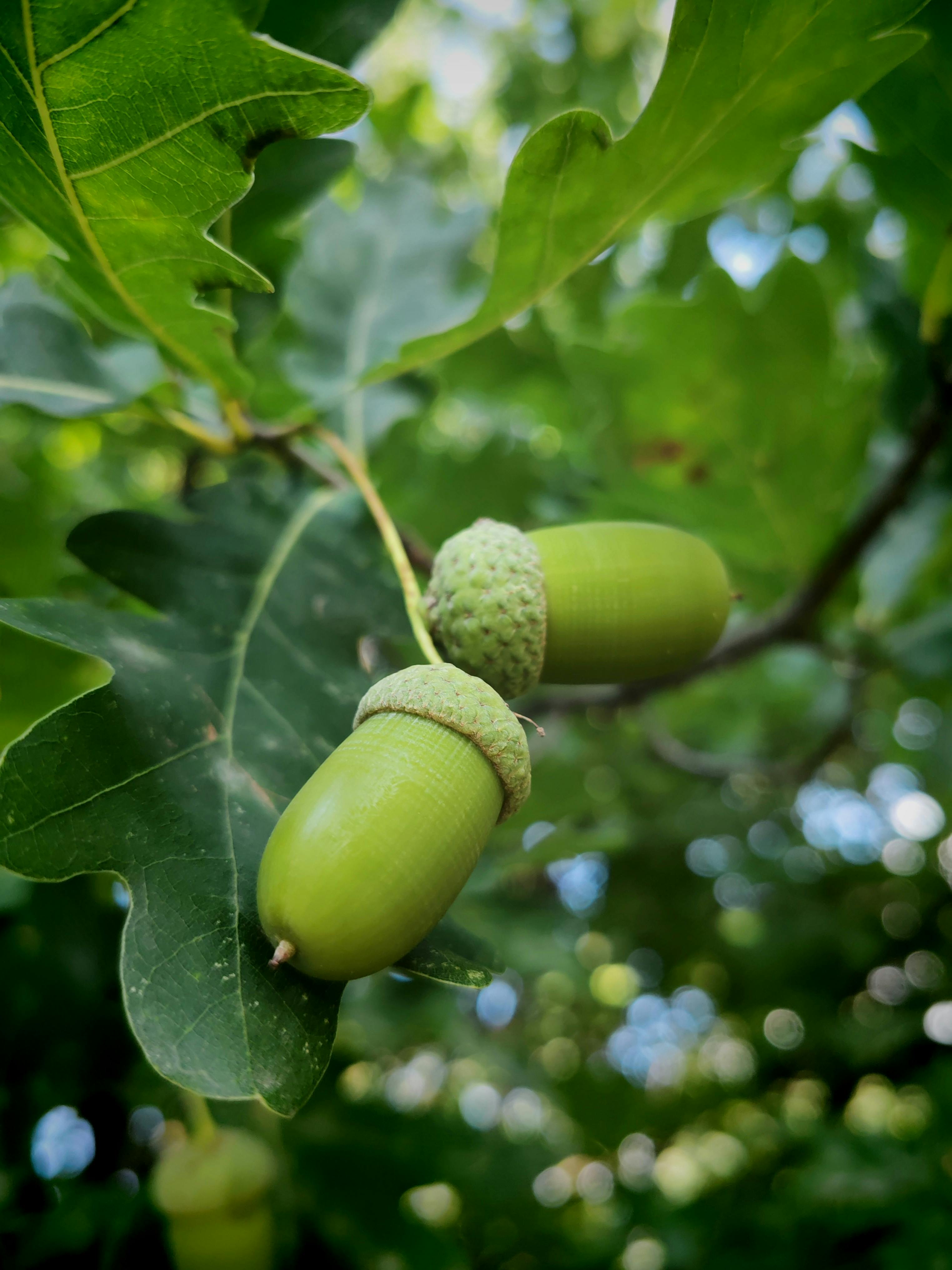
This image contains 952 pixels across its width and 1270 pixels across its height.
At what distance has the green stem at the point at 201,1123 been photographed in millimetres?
1530

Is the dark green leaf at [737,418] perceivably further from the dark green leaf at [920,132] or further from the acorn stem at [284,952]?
the acorn stem at [284,952]

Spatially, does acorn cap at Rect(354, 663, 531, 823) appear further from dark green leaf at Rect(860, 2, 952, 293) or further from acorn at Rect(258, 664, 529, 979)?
dark green leaf at Rect(860, 2, 952, 293)

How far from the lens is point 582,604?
92 cm

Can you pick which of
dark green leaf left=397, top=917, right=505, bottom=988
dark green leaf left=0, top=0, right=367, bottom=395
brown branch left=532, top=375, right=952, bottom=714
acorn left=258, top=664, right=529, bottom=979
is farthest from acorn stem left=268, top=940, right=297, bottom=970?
brown branch left=532, top=375, right=952, bottom=714

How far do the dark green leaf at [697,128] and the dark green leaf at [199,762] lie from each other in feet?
1.61

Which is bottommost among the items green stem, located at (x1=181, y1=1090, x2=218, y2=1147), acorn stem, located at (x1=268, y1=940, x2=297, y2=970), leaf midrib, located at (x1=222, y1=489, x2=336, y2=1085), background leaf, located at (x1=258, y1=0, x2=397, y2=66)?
green stem, located at (x1=181, y1=1090, x2=218, y2=1147)

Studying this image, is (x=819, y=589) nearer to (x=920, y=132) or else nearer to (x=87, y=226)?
(x=920, y=132)

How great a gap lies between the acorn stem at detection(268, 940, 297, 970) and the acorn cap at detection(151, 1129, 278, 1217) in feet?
3.22

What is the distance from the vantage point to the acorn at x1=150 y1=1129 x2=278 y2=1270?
1.40 meters

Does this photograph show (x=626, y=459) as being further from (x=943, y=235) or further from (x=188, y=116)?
(x=188, y=116)

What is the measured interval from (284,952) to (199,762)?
28cm

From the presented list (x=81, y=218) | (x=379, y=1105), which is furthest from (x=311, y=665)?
(x=379, y=1105)

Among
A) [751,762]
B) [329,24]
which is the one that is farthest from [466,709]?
[751,762]

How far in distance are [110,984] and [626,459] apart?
136 centimetres
